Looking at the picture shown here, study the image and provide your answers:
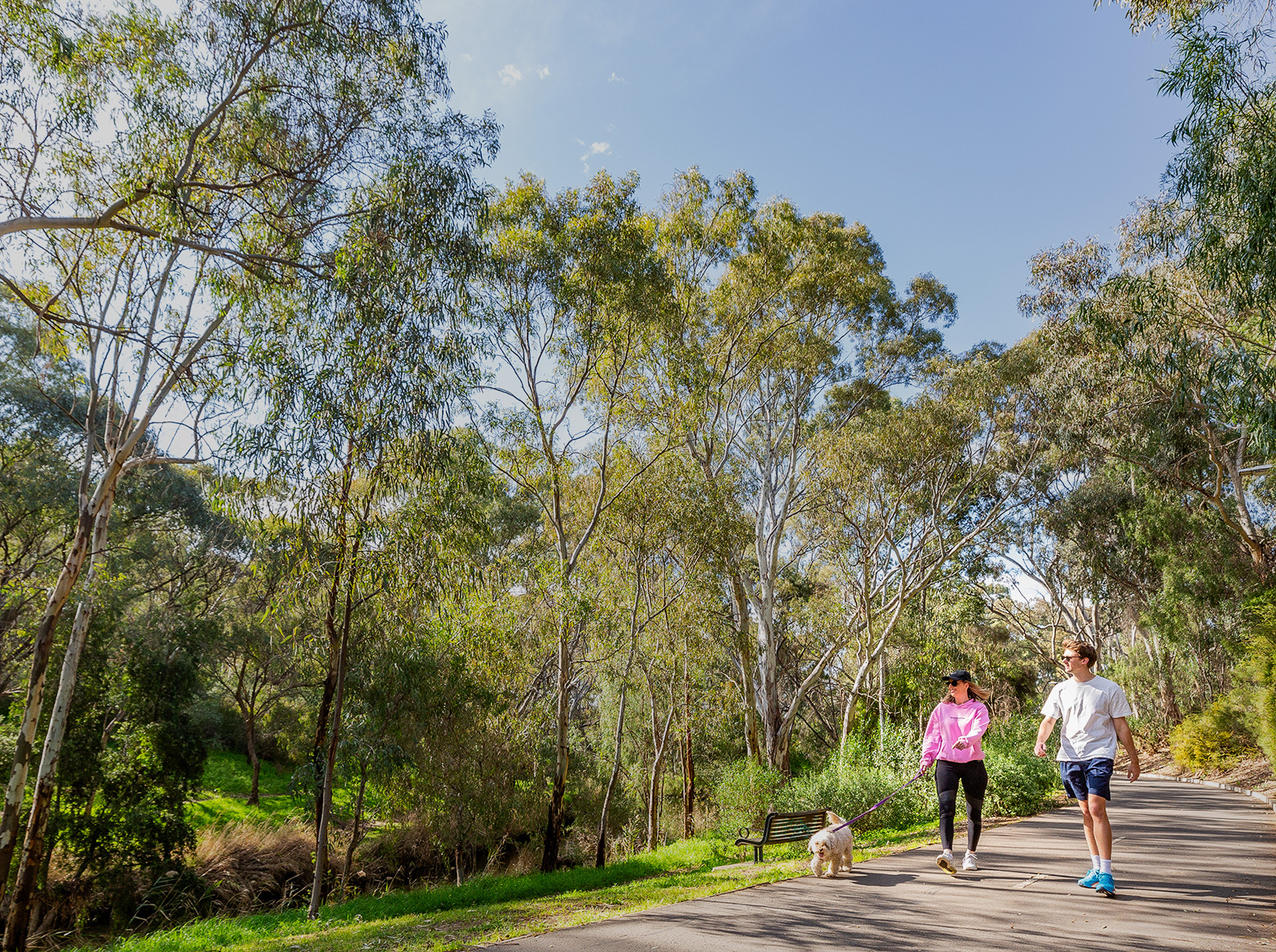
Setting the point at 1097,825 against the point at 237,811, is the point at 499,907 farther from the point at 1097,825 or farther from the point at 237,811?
the point at 237,811

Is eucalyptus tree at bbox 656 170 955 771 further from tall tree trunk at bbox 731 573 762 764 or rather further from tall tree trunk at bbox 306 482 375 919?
tall tree trunk at bbox 306 482 375 919

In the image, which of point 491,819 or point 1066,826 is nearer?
point 1066,826

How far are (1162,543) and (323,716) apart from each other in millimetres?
23417

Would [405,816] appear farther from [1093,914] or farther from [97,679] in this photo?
[1093,914]

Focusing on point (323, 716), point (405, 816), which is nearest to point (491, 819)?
point (405, 816)

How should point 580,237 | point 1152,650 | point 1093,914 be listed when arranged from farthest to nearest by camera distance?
point 1152,650, point 580,237, point 1093,914

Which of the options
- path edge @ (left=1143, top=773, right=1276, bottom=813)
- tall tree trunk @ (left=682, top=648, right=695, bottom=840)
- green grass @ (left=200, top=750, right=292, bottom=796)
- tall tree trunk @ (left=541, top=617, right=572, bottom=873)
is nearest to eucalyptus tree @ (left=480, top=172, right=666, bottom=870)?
tall tree trunk @ (left=541, top=617, right=572, bottom=873)

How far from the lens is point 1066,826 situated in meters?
8.27

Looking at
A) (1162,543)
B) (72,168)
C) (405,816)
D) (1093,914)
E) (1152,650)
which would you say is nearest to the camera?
(1093,914)

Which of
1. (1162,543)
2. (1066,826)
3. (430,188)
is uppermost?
(430,188)

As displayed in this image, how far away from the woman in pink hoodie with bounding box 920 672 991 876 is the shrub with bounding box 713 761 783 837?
26.0 feet

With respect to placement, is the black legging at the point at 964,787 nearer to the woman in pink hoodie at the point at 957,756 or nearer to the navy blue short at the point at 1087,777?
the woman in pink hoodie at the point at 957,756

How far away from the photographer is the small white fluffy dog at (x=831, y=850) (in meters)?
5.84

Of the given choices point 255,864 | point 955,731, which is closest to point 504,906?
point 955,731
